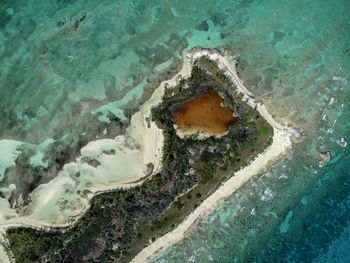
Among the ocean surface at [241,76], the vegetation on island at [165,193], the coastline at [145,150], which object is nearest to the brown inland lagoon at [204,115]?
the vegetation on island at [165,193]

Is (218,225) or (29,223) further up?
(29,223)

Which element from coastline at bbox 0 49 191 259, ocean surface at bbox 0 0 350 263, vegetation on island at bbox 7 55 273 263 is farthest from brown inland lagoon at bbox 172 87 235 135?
ocean surface at bbox 0 0 350 263

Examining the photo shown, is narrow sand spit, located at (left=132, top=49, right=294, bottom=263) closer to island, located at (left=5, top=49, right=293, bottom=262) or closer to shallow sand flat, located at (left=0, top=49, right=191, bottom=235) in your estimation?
island, located at (left=5, top=49, right=293, bottom=262)

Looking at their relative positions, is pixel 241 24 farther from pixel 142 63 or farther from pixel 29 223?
pixel 29 223

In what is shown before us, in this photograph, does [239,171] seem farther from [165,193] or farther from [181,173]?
[165,193]

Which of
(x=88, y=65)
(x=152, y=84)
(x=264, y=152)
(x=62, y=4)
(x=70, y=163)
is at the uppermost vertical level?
(x=62, y=4)

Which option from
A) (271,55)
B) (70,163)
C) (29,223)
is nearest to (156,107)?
(70,163)

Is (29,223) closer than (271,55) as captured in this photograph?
Yes

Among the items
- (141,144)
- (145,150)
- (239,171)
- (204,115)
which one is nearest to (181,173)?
(145,150)
